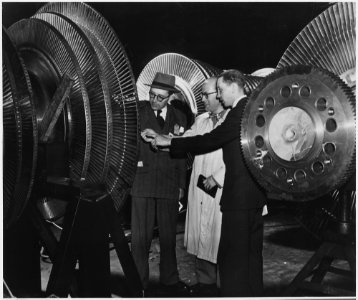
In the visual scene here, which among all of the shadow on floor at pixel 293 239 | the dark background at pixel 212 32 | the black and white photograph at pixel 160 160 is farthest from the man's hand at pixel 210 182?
the dark background at pixel 212 32

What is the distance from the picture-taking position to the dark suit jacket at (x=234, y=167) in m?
2.26

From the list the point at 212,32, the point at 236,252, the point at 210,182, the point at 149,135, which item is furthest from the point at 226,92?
the point at 212,32

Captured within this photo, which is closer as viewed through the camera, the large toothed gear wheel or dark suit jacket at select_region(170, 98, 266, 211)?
the large toothed gear wheel

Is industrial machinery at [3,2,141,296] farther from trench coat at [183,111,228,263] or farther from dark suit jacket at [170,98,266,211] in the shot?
trench coat at [183,111,228,263]

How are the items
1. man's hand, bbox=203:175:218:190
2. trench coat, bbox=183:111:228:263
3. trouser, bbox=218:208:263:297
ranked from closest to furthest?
trouser, bbox=218:208:263:297
man's hand, bbox=203:175:218:190
trench coat, bbox=183:111:228:263

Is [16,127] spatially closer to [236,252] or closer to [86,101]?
[86,101]

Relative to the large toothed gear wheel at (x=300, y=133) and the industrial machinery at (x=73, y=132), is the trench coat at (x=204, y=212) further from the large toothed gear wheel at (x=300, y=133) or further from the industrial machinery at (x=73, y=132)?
the large toothed gear wheel at (x=300, y=133)

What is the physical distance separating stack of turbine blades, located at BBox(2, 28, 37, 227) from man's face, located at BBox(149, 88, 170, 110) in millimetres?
1224

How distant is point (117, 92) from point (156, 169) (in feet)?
2.46

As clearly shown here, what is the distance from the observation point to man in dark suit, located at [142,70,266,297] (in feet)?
7.39

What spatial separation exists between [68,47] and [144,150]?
1033 mm

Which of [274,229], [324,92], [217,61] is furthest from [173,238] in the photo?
[217,61]

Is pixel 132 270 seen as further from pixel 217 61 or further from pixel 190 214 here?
pixel 217 61

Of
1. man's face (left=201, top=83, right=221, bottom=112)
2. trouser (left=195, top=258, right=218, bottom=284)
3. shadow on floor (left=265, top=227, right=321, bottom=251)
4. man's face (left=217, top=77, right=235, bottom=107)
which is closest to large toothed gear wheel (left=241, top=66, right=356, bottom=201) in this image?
man's face (left=217, top=77, right=235, bottom=107)
